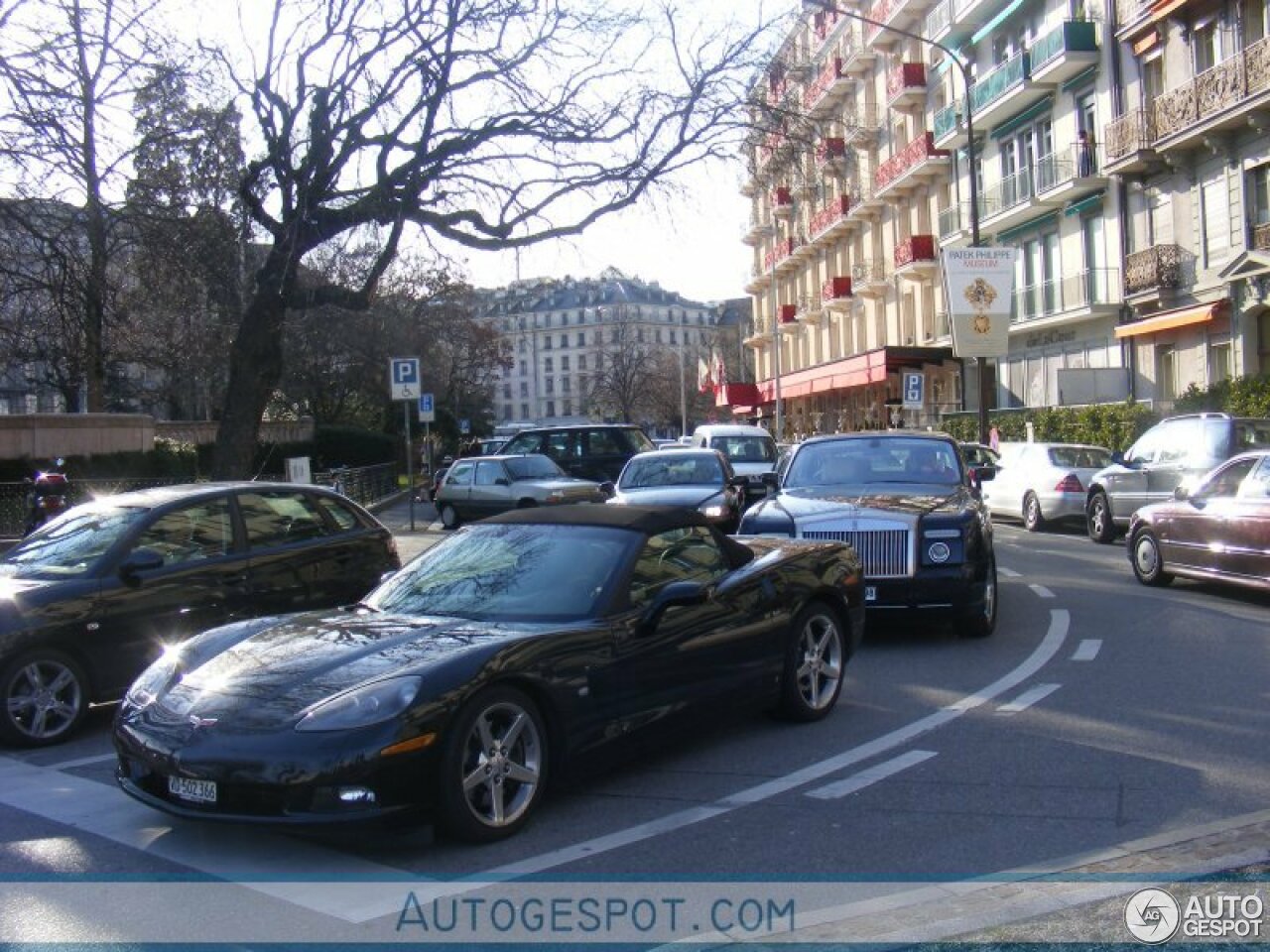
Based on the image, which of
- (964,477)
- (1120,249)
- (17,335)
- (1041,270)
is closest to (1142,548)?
(964,477)

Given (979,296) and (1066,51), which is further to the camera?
(1066,51)

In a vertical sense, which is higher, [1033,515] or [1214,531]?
[1214,531]

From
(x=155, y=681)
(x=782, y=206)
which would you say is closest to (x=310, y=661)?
(x=155, y=681)

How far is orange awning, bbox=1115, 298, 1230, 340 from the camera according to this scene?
28891 millimetres

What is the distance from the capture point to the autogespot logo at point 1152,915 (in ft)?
13.3

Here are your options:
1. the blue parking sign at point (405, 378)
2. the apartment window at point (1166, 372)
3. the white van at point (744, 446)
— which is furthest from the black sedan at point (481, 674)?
the apartment window at point (1166, 372)

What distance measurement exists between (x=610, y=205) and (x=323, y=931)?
16.4 meters

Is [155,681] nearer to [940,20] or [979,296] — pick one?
[979,296]

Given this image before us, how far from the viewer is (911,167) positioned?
46688mm

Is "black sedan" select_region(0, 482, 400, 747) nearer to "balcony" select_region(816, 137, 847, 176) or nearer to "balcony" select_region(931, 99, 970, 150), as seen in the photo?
"balcony" select_region(816, 137, 847, 176)

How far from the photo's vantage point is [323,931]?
4328 mm

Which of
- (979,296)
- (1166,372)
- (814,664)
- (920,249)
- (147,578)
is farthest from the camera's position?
(920,249)

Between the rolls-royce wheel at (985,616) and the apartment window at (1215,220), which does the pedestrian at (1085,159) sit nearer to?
the apartment window at (1215,220)

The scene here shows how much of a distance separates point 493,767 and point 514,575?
1289 millimetres
